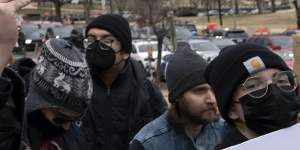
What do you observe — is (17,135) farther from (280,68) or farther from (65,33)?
(65,33)

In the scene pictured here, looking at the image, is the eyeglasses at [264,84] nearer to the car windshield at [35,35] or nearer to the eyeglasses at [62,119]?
the eyeglasses at [62,119]

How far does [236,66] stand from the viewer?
264 centimetres

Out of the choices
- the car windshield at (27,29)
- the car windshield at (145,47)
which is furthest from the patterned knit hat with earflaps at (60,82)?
the car windshield at (27,29)

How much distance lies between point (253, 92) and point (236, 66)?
0.15 m

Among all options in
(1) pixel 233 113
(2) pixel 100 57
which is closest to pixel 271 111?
(1) pixel 233 113

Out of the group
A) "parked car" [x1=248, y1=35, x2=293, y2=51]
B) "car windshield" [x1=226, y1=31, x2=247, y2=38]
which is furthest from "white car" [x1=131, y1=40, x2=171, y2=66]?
"car windshield" [x1=226, y1=31, x2=247, y2=38]

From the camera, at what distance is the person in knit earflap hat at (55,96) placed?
279 cm

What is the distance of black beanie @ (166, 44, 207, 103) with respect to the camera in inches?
146

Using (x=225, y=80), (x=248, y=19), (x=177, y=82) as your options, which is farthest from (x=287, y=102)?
(x=248, y=19)

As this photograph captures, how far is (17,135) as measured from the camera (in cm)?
215

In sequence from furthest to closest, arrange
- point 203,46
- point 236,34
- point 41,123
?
point 236,34, point 203,46, point 41,123

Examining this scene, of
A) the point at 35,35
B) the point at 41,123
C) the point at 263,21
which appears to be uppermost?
the point at 41,123

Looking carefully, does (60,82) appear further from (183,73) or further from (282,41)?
(282,41)

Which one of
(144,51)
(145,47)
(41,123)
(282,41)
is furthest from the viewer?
(145,47)
